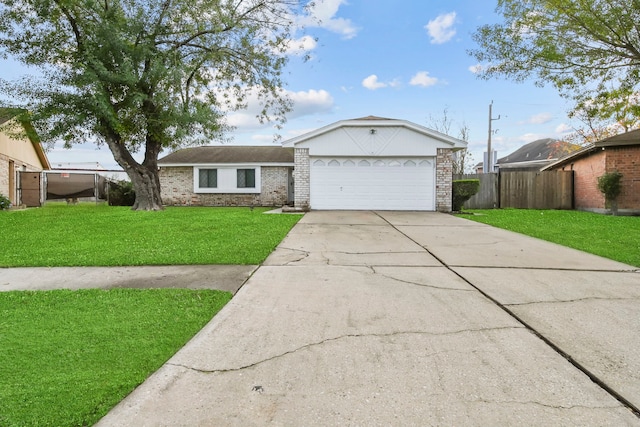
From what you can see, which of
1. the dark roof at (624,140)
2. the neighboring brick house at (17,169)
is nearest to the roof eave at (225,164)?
the neighboring brick house at (17,169)

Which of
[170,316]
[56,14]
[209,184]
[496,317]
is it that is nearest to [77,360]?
[170,316]

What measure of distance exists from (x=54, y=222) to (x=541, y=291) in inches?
493

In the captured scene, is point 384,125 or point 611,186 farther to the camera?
point 384,125

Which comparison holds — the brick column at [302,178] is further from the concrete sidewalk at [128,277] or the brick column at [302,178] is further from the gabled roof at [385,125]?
the concrete sidewalk at [128,277]

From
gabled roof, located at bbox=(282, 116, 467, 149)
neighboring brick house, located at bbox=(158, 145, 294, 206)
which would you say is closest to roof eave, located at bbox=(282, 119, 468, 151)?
gabled roof, located at bbox=(282, 116, 467, 149)

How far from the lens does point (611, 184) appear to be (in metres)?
14.8

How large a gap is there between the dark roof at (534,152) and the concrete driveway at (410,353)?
114 feet

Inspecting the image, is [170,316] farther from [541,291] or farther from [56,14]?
[56,14]

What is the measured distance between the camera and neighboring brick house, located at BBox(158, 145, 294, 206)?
2167 centimetres

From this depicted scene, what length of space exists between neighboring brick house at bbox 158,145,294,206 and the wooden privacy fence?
32.9 ft

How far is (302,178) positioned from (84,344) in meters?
13.8

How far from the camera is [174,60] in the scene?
15547 mm

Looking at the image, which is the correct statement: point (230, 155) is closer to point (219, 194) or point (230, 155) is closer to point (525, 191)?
point (219, 194)

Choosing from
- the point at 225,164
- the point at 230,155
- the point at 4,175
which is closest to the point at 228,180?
the point at 225,164
